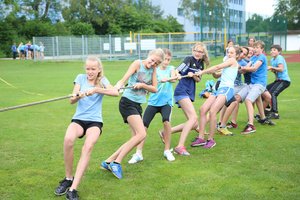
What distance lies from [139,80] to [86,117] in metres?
1.22

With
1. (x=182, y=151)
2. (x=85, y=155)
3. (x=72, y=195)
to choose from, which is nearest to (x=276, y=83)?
(x=182, y=151)

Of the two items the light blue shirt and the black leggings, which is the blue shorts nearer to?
→ the light blue shirt

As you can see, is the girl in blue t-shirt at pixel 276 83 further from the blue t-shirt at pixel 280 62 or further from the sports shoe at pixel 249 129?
the sports shoe at pixel 249 129

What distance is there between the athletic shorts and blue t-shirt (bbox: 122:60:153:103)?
3.47 m

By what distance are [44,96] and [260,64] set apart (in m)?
8.57

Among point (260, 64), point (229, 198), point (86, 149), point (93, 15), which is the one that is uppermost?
point (93, 15)

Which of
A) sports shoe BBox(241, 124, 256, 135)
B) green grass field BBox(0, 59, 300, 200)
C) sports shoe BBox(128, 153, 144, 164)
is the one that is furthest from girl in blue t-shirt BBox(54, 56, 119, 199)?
sports shoe BBox(241, 124, 256, 135)

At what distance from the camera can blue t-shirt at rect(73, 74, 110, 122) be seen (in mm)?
5452

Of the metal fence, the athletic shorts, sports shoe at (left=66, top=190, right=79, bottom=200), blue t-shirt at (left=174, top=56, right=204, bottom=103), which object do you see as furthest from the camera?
the metal fence

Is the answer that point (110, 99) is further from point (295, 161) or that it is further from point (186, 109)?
point (295, 161)

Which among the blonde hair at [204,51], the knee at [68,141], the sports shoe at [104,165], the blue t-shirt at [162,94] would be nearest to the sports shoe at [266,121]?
the blonde hair at [204,51]

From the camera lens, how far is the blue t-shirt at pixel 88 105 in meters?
5.45

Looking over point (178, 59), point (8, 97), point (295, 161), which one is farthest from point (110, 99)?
point (178, 59)

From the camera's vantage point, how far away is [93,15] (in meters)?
62.3
